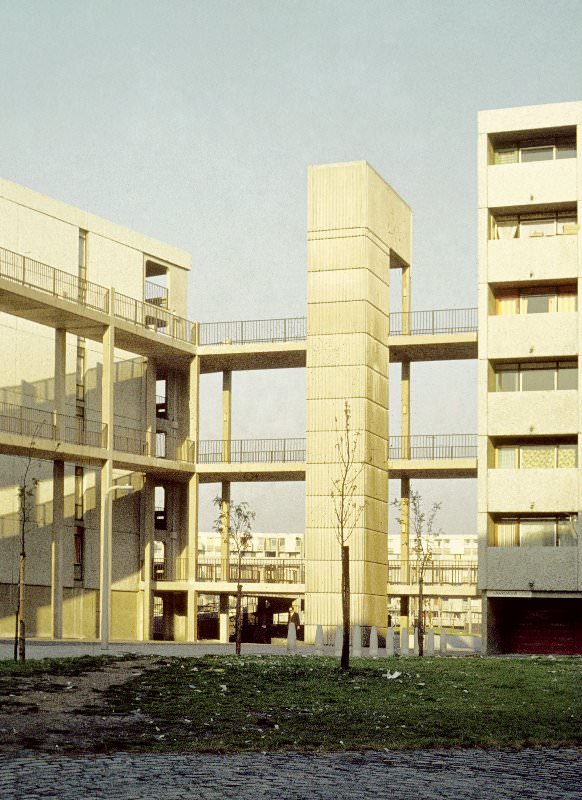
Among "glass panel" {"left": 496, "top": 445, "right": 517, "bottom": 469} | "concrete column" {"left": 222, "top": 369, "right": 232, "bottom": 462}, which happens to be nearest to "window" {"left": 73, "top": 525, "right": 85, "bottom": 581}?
"concrete column" {"left": 222, "top": 369, "right": 232, "bottom": 462}

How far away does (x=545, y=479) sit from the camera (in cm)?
5138

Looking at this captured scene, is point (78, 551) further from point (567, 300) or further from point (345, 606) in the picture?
point (345, 606)

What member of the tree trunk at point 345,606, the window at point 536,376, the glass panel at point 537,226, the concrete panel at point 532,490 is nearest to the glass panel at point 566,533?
the concrete panel at point 532,490

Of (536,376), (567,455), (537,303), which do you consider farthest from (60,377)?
(567,455)

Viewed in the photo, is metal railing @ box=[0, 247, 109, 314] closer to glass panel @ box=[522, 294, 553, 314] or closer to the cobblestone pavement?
glass panel @ box=[522, 294, 553, 314]

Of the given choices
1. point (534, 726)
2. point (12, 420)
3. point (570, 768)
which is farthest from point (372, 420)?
point (570, 768)

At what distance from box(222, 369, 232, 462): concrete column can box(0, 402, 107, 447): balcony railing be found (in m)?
6.37

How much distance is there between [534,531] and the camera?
52219 millimetres

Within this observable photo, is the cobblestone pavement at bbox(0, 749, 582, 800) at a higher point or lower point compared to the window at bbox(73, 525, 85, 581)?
lower

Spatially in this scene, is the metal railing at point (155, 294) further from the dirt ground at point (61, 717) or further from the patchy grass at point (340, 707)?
the dirt ground at point (61, 717)

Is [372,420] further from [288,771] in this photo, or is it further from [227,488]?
[288,771]

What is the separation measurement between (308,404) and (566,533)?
12.7m

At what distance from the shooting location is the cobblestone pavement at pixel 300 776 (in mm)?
12312

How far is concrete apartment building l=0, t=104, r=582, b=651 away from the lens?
52.1 m
